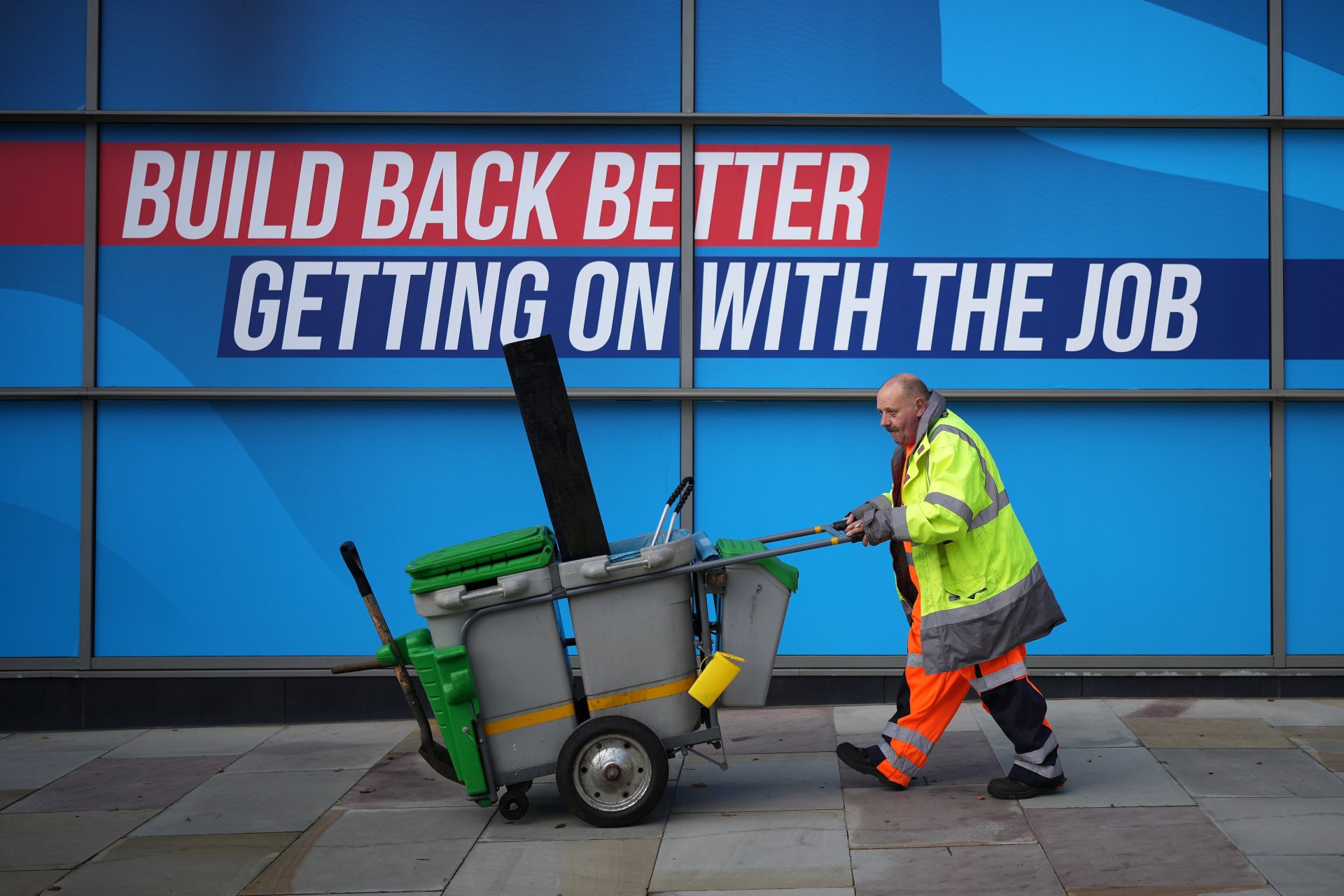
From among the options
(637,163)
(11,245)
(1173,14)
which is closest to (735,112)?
(637,163)

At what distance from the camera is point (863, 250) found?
6934 millimetres

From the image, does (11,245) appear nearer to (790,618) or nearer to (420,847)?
(420,847)

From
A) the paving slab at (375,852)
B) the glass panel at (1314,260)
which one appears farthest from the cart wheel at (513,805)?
the glass panel at (1314,260)

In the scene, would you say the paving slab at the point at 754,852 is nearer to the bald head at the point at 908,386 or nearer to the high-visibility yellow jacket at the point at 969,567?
the high-visibility yellow jacket at the point at 969,567

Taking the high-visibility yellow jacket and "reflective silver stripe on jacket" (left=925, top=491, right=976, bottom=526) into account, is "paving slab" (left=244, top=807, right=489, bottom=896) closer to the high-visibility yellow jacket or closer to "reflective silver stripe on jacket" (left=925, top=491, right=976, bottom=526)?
the high-visibility yellow jacket

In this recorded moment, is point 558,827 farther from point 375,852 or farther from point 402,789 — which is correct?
point 402,789

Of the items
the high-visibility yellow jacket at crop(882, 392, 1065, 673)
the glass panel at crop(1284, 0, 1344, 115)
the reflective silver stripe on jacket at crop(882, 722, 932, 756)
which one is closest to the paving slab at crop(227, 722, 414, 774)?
the reflective silver stripe on jacket at crop(882, 722, 932, 756)

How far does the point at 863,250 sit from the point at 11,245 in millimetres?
4779

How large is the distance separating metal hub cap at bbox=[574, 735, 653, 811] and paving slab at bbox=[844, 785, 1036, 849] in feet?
2.79

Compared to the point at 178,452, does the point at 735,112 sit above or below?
above

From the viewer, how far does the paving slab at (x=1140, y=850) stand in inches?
166

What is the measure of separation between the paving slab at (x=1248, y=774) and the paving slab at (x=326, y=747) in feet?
12.5

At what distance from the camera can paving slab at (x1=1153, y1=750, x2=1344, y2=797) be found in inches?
205

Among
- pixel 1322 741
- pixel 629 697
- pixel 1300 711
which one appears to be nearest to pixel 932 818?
pixel 629 697
